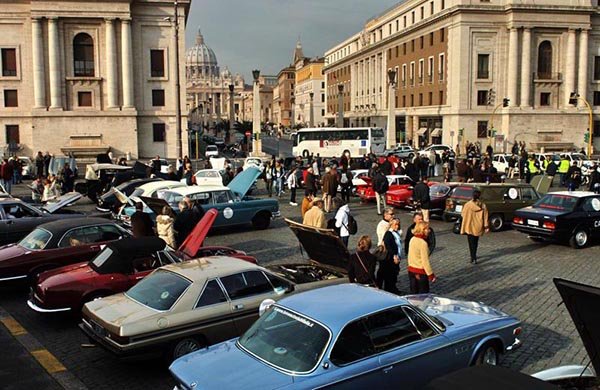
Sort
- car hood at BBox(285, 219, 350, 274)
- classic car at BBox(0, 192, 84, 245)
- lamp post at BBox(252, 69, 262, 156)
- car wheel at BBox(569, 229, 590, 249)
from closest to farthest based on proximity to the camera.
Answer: car hood at BBox(285, 219, 350, 274) < classic car at BBox(0, 192, 84, 245) < car wheel at BBox(569, 229, 590, 249) < lamp post at BBox(252, 69, 262, 156)

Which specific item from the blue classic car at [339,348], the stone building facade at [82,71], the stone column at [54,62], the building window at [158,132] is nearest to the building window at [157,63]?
the stone building facade at [82,71]

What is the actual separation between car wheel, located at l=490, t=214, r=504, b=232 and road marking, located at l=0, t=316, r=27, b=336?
13.9 meters

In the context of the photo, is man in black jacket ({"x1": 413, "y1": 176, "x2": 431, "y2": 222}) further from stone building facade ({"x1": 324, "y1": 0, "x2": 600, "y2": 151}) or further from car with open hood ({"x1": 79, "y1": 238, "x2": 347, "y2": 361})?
stone building facade ({"x1": 324, "y1": 0, "x2": 600, "y2": 151})

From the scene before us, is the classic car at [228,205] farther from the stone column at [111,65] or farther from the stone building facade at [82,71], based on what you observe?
the stone column at [111,65]

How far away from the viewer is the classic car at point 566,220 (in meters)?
16.1

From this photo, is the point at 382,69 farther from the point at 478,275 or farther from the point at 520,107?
the point at 478,275

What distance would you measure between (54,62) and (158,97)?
8739 mm

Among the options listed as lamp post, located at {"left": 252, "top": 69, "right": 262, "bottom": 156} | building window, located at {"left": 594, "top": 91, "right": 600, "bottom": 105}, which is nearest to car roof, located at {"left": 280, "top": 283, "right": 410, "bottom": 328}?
lamp post, located at {"left": 252, "top": 69, "right": 262, "bottom": 156}

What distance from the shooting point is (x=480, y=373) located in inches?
198

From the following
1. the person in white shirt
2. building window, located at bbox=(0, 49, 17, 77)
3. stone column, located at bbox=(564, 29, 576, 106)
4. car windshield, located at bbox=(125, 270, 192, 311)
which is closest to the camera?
car windshield, located at bbox=(125, 270, 192, 311)

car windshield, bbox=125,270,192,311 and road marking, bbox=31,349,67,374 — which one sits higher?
car windshield, bbox=125,270,192,311

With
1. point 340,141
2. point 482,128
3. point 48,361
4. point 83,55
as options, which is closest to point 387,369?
point 48,361

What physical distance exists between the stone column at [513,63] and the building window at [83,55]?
3894 centimetres

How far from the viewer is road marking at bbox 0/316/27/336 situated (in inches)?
390
